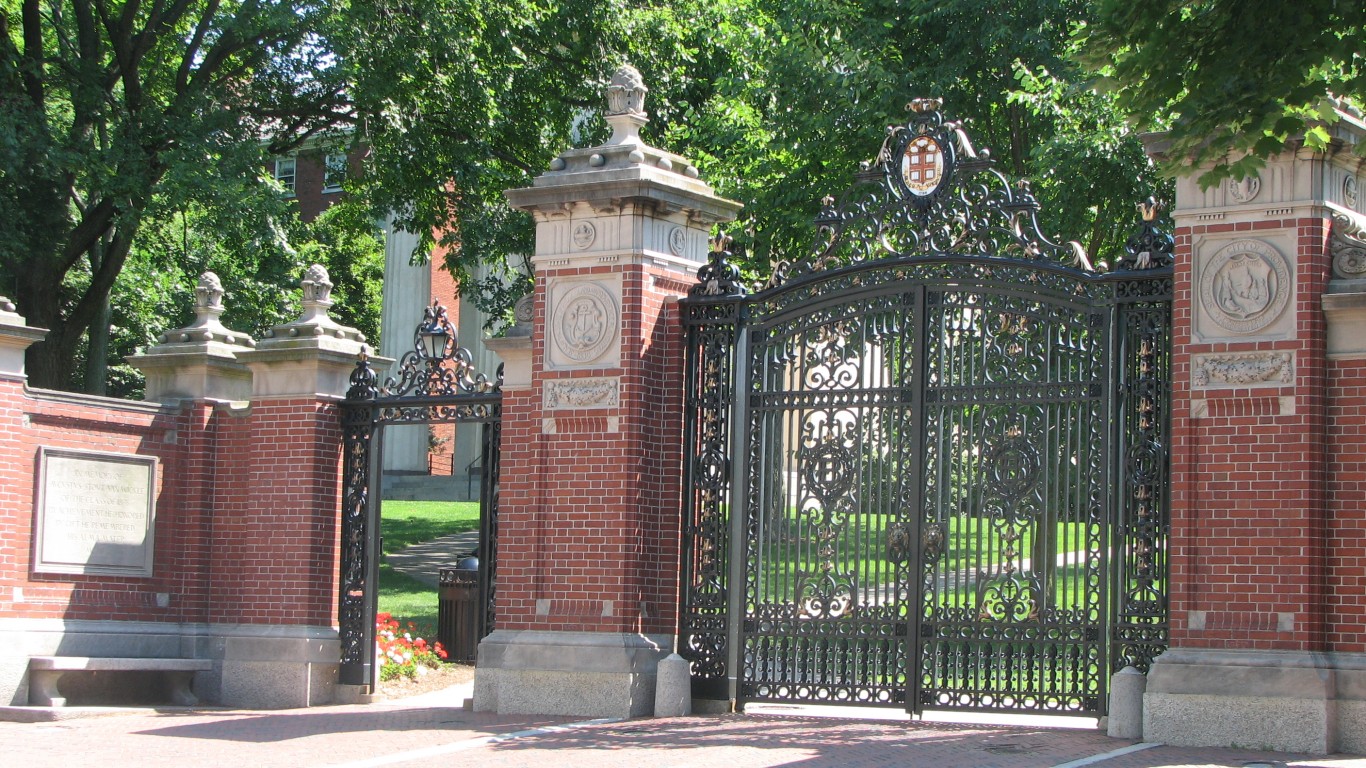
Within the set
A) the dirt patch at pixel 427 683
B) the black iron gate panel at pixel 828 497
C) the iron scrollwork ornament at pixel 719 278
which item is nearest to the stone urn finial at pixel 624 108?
the iron scrollwork ornament at pixel 719 278

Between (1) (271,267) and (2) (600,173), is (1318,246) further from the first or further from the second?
(1) (271,267)

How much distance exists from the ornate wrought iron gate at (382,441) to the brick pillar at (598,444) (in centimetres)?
78

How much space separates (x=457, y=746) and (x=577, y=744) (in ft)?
2.39

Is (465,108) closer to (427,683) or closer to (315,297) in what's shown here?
(315,297)

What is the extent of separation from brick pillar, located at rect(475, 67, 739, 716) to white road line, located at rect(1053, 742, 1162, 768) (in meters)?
3.37

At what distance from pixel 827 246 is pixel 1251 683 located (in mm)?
4077

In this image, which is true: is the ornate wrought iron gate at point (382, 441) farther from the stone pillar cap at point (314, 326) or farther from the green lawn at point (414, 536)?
the green lawn at point (414, 536)

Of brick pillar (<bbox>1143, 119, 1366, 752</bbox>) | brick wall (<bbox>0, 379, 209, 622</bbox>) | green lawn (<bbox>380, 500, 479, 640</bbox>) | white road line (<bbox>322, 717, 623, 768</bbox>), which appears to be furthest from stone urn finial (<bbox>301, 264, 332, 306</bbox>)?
brick pillar (<bbox>1143, 119, 1366, 752</bbox>)

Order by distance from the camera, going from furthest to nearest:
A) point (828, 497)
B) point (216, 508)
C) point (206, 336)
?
point (206, 336) < point (216, 508) < point (828, 497)

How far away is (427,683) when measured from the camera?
1520cm

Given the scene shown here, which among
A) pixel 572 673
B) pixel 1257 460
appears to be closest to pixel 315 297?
pixel 572 673

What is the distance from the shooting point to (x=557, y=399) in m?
12.1

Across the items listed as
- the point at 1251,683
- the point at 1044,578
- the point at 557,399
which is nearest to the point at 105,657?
the point at 557,399

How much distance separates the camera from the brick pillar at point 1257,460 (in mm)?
9609
